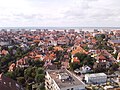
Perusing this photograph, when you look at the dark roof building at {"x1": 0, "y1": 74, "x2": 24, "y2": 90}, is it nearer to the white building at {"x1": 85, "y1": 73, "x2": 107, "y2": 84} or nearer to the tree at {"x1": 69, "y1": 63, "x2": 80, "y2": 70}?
the white building at {"x1": 85, "y1": 73, "x2": 107, "y2": 84}

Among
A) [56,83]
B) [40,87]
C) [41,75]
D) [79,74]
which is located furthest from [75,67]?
[56,83]

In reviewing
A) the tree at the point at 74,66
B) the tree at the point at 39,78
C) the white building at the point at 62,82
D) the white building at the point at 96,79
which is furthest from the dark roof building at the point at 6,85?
the tree at the point at 74,66

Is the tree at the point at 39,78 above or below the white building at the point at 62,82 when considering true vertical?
below

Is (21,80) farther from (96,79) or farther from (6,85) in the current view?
(6,85)

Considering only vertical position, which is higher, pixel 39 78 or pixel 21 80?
pixel 39 78

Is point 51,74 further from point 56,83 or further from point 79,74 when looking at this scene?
point 79,74

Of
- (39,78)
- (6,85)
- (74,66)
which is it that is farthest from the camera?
(74,66)

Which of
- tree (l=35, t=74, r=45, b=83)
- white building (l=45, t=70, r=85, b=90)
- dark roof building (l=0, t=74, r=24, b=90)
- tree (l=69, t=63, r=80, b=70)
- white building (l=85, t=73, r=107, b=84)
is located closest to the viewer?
dark roof building (l=0, t=74, r=24, b=90)

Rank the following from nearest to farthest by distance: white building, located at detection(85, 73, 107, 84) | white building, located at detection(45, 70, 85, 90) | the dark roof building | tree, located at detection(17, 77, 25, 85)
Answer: the dark roof building
white building, located at detection(45, 70, 85, 90)
tree, located at detection(17, 77, 25, 85)
white building, located at detection(85, 73, 107, 84)

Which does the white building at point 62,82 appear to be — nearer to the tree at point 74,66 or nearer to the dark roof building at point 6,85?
the dark roof building at point 6,85

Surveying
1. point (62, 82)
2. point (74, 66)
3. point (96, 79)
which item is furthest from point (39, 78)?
point (74, 66)

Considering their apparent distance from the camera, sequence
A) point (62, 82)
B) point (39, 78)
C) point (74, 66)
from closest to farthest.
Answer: point (62, 82) → point (39, 78) → point (74, 66)

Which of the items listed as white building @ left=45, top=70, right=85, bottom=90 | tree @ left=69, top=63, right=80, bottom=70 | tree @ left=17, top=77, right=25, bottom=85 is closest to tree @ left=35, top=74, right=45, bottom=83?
white building @ left=45, top=70, right=85, bottom=90
